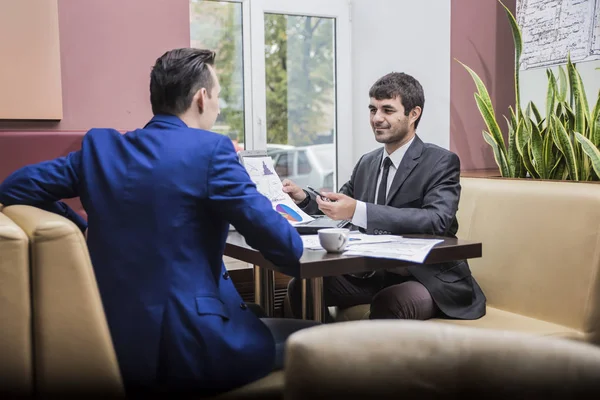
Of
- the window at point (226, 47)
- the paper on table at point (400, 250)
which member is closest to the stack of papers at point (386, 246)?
the paper on table at point (400, 250)

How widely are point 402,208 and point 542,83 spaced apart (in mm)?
1601

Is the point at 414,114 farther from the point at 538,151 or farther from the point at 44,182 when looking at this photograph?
the point at 44,182

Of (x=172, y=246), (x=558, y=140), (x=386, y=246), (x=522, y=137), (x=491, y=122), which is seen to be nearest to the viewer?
(x=172, y=246)

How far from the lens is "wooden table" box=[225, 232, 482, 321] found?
160cm

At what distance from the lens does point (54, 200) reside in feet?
5.40

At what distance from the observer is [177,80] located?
5.32 ft

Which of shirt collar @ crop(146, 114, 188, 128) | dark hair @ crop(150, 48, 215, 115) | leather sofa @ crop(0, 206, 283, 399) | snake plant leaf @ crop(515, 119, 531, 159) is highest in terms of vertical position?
dark hair @ crop(150, 48, 215, 115)

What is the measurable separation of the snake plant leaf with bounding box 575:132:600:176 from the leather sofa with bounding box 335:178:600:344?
0.85 feet

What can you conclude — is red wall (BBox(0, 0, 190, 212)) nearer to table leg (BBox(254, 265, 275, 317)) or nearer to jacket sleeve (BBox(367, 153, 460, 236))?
table leg (BBox(254, 265, 275, 317))

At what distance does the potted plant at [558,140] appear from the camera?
2.60 meters

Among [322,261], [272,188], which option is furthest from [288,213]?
[322,261]

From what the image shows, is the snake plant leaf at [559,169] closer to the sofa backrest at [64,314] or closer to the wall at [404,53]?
the wall at [404,53]

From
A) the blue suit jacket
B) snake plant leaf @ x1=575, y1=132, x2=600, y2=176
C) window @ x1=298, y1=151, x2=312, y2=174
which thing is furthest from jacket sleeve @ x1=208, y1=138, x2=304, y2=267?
window @ x1=298, y1=151, x2=312, y2=174

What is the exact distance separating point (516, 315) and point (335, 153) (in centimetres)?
213
